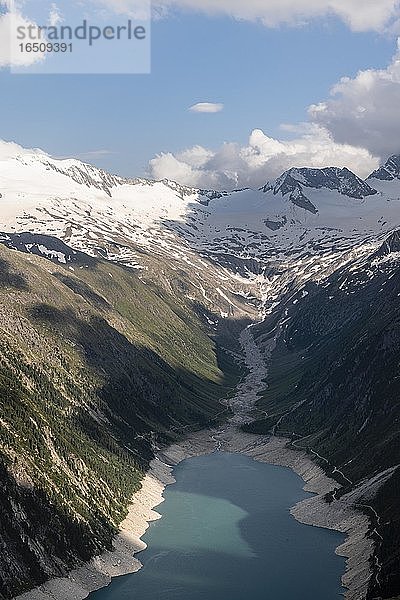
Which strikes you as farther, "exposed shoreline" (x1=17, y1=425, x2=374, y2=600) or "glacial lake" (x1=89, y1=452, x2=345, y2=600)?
"glacial lake" (x1=89, y1=452, x2=345, y2=600)

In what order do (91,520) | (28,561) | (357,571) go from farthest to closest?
(91,520), (357,571), (28,561)

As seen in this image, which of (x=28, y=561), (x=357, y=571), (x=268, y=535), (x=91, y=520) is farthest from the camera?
(x=268, y=535)

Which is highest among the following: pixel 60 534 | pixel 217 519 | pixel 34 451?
pixel 34 451

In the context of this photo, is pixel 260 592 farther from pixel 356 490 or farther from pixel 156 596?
pixel 356 490

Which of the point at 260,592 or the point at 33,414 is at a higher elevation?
the point at 33,414

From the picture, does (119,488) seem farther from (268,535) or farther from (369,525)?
(369,525)

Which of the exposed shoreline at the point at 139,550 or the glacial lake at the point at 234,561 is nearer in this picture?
the exposed shoreline at the point at 139,550

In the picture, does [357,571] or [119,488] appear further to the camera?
[119,488]

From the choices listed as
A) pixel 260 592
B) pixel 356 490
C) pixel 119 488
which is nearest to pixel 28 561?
pixel 260 592

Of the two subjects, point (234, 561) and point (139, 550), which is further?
point (139, 550)

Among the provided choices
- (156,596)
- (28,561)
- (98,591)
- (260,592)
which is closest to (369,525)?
(260,592)
